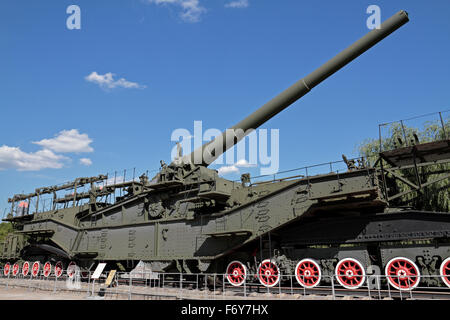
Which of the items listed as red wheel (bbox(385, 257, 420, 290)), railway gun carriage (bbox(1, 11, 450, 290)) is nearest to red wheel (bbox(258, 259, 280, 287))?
railway gun carriage (bbox(1, 11, 450, 290))

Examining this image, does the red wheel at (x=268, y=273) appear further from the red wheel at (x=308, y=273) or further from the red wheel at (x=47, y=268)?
the red wheel at (x=47, y=268)

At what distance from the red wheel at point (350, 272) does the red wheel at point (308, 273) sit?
0.68m

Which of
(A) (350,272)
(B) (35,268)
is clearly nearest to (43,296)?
(A) (350,272)

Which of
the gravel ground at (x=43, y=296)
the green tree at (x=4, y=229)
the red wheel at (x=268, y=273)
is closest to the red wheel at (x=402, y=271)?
the red wheel at (x=268, y=273)

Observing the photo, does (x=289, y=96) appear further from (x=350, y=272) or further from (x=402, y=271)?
(x=402, y=271)

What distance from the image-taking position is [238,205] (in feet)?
46.0

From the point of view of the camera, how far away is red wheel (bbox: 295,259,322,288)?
1179cm

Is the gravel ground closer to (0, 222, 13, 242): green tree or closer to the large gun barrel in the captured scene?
the large gun barrel

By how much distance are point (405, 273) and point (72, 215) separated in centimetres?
1829

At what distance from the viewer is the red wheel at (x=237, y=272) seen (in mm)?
12966

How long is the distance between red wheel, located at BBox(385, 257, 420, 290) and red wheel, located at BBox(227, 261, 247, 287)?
187 inches

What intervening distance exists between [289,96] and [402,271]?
22.3 feet

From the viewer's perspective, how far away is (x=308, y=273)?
11.9m

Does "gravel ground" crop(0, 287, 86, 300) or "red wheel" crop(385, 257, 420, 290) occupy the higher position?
"red wheel" crop(385, 257, 420, 290)
